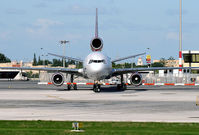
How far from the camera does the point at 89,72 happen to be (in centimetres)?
4478

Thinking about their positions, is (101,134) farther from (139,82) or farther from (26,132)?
(139,82)

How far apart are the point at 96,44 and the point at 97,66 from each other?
27.7 feet

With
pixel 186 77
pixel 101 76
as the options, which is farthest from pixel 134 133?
pixel 186 77

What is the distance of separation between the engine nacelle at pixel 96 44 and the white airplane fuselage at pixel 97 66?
237 inches

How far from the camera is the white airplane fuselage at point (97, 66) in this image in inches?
1737

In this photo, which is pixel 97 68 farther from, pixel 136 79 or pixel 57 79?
pixel 57 79

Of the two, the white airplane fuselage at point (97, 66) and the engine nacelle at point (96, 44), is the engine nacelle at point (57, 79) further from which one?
the engine nacelle at point (96, 44)

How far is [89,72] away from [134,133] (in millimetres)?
30242

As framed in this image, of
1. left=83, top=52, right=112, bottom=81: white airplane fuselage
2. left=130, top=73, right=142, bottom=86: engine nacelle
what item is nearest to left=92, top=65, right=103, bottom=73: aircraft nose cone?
left=83, top=52, right=112, bottom=81: white airplane fuselage

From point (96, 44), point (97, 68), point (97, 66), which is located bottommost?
point (97, 68)

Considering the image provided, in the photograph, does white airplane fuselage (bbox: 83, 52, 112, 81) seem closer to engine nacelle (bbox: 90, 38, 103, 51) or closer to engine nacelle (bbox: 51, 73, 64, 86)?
engine nacelle (bbox: 51, 73, 64, 86)

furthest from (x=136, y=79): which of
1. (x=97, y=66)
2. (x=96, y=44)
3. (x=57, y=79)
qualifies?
(x=57, y=79)

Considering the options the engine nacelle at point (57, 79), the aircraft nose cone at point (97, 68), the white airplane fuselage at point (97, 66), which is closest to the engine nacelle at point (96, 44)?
the engine nacelle at point (57, 79)

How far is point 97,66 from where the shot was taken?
4406 centimetres
